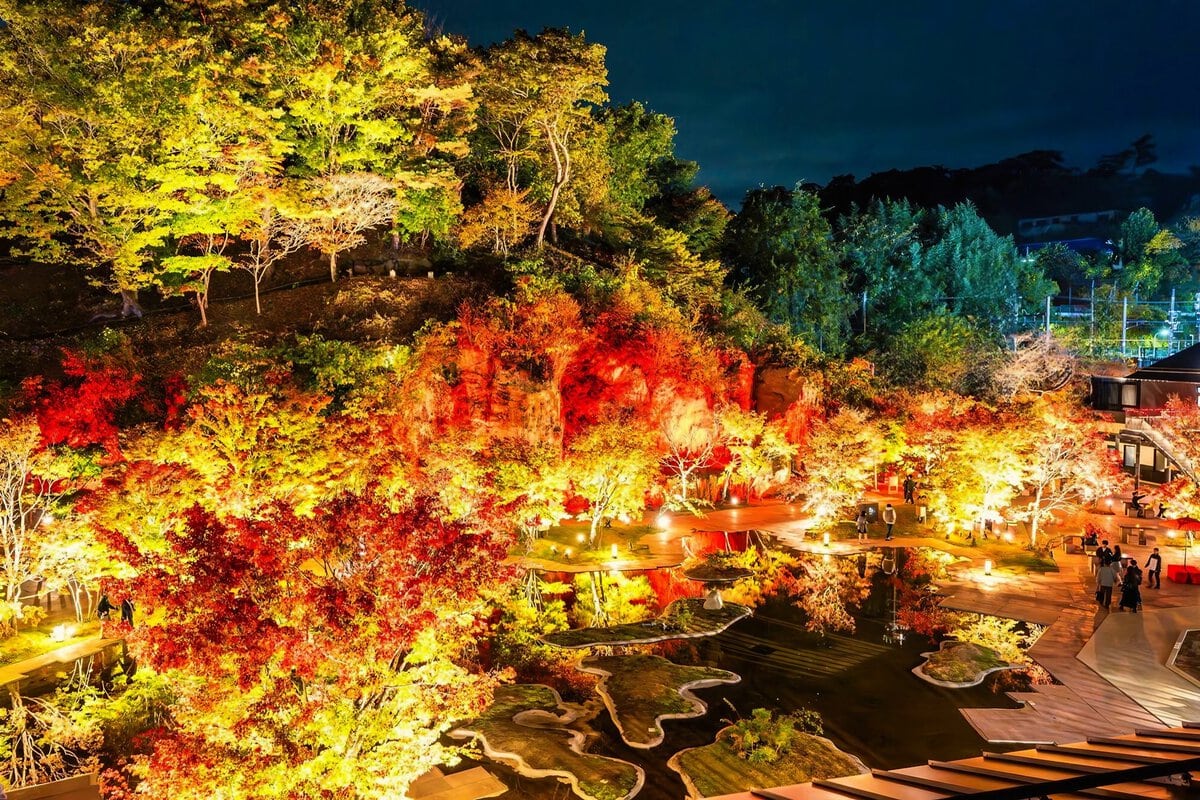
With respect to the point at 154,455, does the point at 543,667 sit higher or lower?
lower

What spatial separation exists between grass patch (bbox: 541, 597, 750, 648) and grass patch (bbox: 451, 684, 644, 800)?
7.76 feet

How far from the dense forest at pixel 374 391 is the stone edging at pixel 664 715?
2.13ft

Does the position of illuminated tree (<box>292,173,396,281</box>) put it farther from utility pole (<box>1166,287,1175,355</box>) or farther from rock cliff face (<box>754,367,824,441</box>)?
utility pole (<box>1166,287,1175,355</box>)

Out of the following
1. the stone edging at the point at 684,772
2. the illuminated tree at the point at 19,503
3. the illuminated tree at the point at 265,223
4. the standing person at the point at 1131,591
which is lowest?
the stone edging at the point at 684,772

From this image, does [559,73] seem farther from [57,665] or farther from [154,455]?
[57,665]

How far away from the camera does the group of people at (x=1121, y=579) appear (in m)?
18.8

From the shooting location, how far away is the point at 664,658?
55.8 ft

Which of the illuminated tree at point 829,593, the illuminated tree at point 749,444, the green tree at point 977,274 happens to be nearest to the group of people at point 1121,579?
the illuminated tree at point 829,593

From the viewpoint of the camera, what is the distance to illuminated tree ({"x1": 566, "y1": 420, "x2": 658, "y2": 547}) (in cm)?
2375

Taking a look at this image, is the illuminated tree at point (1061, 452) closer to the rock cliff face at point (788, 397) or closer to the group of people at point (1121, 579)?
the group of people at point (1121, 579)

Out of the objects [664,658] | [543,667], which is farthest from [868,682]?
[543,667]

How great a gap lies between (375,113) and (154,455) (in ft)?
61.4

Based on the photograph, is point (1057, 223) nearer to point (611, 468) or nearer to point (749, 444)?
point (749, 444)

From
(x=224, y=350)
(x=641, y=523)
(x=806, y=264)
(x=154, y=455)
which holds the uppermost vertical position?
(x=806, y=264)
